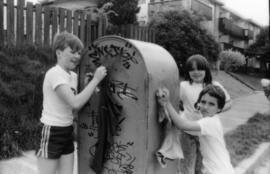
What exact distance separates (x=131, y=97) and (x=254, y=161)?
3087 millimetres

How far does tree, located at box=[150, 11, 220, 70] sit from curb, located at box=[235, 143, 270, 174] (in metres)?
5.26

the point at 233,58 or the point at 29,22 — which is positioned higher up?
the point at 29,22

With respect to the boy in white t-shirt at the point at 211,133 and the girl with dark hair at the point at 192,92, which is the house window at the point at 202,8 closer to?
the girl with dark hair at the point at 192,92

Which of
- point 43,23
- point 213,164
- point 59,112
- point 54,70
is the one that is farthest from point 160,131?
point 43,23

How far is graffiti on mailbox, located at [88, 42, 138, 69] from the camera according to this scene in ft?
6.21

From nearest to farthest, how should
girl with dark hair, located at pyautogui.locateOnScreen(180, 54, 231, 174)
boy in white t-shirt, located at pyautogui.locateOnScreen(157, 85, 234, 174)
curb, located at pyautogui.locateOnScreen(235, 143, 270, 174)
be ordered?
boy in white t-shirt, located at pyautogui.locateOnScreen(157, 85, 234, 174)
girl with dark hair, located at pyautogui.locateOnScreen(180, 54, 231, 174)
curb, located at pyautogui.locateOnScreen(235, 143, 270, 174)

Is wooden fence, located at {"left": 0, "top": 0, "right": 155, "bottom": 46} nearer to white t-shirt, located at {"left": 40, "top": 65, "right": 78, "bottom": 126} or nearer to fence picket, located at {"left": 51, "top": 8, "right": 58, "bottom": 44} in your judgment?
fence picket, located at {"left": 51, "top": 8, "right": 58, "bottom": 44}

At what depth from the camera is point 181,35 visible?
965 cm

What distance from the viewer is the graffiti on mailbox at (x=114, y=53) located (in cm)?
189

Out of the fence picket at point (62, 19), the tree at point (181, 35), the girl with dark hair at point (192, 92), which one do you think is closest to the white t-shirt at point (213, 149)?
the girl with dark hair at point (192, 92)

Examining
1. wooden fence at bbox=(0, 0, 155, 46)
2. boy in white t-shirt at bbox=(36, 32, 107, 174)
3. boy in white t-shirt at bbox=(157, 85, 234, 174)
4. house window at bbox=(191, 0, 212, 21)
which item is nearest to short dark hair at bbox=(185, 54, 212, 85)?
boy in white t-shirt at bbox=(157, 85, 234, 174)

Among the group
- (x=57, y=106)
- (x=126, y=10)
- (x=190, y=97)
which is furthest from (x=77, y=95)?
(x=126, y=10)

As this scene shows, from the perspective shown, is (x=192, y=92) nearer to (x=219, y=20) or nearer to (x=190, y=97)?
(x=190, y=97)

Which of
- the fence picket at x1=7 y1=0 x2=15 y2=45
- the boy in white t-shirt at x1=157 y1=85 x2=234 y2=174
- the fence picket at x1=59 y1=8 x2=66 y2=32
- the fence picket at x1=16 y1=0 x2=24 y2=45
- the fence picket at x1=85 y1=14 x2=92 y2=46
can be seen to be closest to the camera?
the boy in white t-shirt at x1=157 y1=85 x2=234 y2=174
